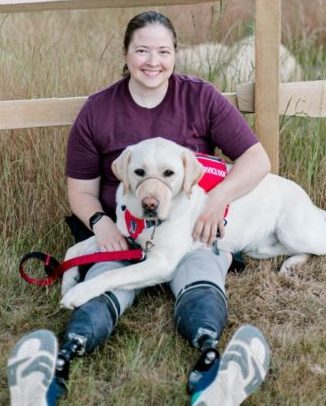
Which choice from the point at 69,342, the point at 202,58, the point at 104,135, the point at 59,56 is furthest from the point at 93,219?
the point at 202,58

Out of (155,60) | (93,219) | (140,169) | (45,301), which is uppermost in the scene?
(155,60)

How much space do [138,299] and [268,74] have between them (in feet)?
4.09

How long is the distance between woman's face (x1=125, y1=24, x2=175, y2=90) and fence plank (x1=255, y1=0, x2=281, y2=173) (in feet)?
1.89

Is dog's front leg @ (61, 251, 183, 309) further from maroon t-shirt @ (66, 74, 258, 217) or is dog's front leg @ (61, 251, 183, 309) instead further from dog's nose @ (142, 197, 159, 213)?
maroon t-shirt @ (66, 74, 258, 217)

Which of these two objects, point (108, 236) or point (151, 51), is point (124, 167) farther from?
point (151, 51)

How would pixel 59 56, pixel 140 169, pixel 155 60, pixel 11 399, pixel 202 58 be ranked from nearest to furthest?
pixel 11 399 < pixel 140 169 < pixel 155 60 < pixel 59 56 < pixel 202 58

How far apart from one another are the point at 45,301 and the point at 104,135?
78cm

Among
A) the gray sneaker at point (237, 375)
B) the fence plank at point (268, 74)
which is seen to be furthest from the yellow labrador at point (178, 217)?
the gray sneaker at point (237, 375)

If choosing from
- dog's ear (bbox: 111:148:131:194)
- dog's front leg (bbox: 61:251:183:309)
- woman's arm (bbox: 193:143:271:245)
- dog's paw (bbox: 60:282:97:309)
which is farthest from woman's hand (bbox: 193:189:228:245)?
dog's paw (bbox: 60:282:97:309)

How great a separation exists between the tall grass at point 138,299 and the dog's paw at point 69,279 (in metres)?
0.07

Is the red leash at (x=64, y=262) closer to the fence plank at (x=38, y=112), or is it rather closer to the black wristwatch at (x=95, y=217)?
the black wristwatch at (x=95, y=217)

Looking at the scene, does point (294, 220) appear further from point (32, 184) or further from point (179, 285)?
point (32, 184)

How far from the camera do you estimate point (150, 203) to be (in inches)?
116

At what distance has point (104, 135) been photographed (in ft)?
11.2
